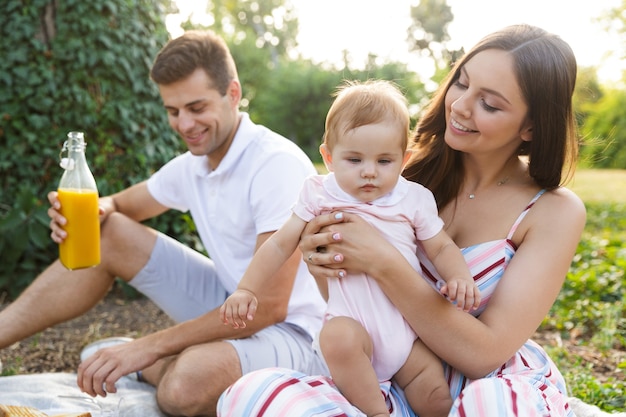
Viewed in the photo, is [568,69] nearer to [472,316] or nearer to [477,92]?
[477,92]

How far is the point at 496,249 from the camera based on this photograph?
Answer: 6.97ft

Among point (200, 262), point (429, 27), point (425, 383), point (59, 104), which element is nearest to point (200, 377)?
point (200, 262)

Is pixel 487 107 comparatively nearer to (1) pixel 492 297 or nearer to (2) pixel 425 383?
(1) pixel 492 297

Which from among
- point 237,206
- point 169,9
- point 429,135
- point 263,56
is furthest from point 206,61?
point 263,56

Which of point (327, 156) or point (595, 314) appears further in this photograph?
→ point (595, 314)

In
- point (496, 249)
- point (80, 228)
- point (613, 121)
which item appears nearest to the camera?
point (496, 249)

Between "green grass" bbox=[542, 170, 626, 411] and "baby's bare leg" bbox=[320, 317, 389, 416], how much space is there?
1.45 metres

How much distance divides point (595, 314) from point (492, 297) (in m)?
2.60

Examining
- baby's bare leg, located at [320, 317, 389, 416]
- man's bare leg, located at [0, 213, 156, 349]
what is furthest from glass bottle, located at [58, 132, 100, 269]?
baby's bare leg, located at [320, 317, 389, 416]

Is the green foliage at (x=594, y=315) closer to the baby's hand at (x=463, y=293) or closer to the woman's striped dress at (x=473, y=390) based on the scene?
the woman's striped dress at (x=473, y=390)

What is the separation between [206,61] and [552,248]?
168 centimetres

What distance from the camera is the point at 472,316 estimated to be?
2035mm

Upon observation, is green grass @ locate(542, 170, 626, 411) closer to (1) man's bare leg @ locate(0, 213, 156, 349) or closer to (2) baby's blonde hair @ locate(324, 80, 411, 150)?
(2) baby's blonde hair @ locate(324, 80, 411, 150)

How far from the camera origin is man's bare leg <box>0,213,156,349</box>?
3.04 m
